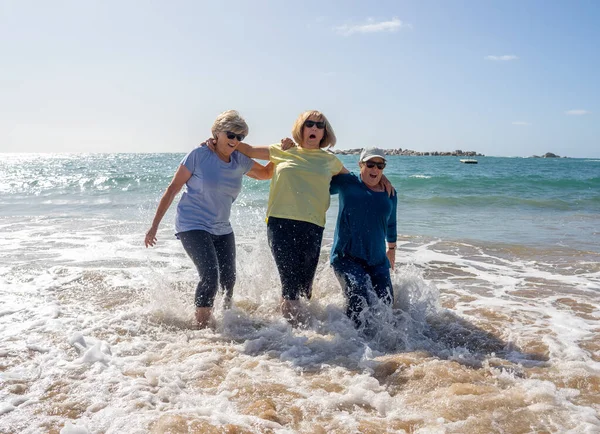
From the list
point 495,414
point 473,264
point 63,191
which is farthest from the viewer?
point 63,191

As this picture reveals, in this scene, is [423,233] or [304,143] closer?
[304,143]

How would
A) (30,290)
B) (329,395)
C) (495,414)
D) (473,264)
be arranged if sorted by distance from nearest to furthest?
(495,414)
(329,395)
(30,290)
(473,264)

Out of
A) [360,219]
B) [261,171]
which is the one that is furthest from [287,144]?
[360,219]

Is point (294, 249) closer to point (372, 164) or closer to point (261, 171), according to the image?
point (261, 171)

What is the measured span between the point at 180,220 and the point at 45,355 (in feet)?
5.24

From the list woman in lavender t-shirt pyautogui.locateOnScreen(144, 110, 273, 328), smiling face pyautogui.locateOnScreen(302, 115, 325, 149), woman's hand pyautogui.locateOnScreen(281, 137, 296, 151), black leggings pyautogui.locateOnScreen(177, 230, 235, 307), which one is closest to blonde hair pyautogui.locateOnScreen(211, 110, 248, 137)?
woman in lavender t-shirt pyautogui.locateOnScreen(144, 110, 273, 328)

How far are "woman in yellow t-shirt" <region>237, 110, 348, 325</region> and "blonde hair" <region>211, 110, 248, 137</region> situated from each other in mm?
389

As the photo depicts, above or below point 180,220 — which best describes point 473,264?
below

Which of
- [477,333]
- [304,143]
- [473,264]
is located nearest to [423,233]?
[473,264]

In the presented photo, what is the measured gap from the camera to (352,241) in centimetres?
490

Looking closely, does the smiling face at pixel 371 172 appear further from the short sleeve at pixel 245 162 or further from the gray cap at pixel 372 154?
the short sleeve at pixel 245 162

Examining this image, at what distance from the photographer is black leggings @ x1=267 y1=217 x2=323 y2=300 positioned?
4.70 m

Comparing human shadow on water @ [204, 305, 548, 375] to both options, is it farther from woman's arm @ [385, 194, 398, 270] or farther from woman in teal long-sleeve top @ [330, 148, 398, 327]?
woman's arm @ [385, 194, 398, 270]

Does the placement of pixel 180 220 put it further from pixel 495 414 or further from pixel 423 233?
pixel 423 233
